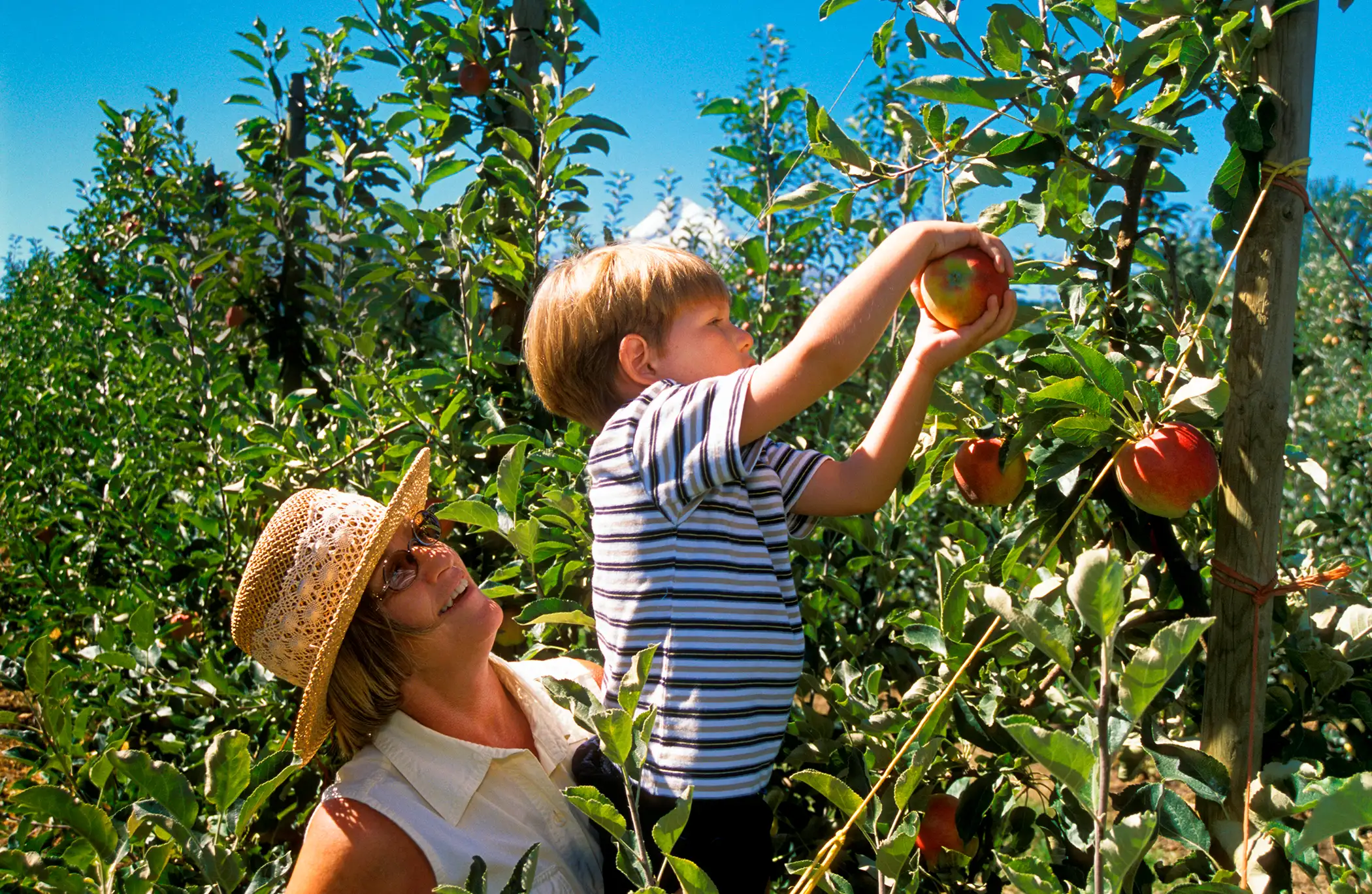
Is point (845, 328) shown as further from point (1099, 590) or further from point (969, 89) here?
point (1099, 590)

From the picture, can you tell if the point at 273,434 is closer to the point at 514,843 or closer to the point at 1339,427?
the point at 514,843

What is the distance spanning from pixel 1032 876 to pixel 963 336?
66cm

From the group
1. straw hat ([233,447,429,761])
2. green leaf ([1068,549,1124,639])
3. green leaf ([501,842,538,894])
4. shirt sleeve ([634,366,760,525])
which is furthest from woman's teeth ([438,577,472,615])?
green leaf ([1068,549,1124,639])

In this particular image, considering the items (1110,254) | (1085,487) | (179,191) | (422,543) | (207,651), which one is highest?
(179,191)

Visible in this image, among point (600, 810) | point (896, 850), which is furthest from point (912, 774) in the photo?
point (600, 810)

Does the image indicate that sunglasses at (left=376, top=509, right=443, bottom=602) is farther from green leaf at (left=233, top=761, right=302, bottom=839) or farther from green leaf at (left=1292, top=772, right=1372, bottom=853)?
green leaf at (left=1292, top=772, right=1372, bottom=853)

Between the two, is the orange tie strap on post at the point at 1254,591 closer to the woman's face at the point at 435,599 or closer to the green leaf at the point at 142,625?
the woman's face at the point at 435,599

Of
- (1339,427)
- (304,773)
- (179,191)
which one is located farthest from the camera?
(1339,427)

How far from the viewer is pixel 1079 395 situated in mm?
1101

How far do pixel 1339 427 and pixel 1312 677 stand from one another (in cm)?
383

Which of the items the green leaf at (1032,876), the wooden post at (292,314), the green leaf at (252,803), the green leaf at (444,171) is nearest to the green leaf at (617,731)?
the green leaf at (1032,876)

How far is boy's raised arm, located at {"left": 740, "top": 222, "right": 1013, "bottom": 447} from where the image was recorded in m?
1.19

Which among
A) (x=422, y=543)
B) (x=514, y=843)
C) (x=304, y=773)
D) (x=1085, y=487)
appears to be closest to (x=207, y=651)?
(x=304, y=773)

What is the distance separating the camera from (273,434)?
2.25 m
